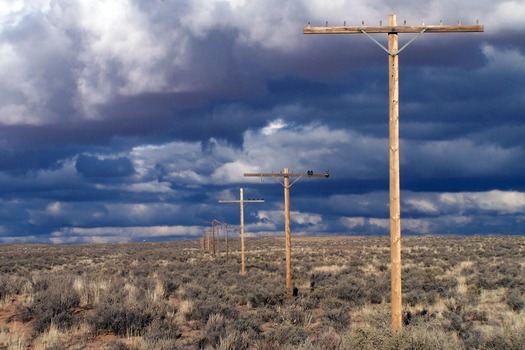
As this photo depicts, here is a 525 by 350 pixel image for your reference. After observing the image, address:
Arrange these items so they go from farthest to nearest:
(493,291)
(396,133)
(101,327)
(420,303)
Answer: (493,291), (420,303), (101,327), (396,133)

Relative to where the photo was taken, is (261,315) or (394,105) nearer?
(394,105)

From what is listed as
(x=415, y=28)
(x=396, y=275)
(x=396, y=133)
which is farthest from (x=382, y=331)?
(x=415, y=28)

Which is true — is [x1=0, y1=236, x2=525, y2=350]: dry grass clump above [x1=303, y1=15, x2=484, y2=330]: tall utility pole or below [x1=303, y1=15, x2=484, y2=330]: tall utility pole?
below

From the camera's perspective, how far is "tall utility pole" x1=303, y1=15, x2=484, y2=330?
14.9m

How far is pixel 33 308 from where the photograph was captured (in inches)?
763

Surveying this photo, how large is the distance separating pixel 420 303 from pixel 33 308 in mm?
15426

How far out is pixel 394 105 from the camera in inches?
592

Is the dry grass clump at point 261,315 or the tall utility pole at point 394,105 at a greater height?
the tall utility pole at point 394,105

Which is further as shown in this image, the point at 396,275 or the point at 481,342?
the point at 396,275

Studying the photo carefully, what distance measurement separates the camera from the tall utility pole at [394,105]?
585 inches

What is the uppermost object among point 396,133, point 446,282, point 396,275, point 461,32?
point 461,32

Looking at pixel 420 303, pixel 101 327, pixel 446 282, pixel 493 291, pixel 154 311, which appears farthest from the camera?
pixel 446 282

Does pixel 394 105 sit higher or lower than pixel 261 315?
higher

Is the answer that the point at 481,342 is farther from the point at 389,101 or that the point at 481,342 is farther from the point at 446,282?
the point at 446,282
